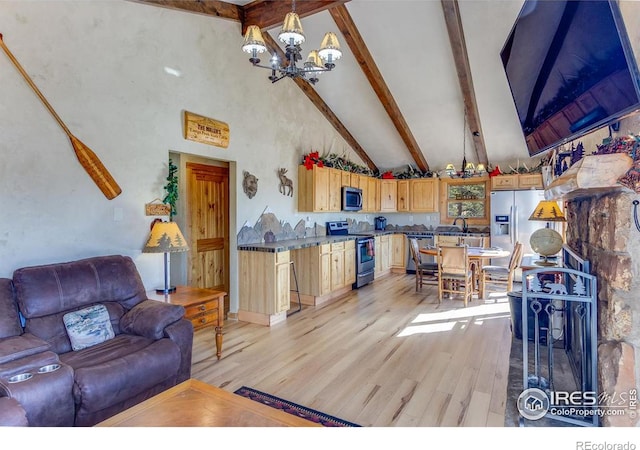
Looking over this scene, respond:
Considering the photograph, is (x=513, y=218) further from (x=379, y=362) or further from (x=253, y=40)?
(x=253, y=40)

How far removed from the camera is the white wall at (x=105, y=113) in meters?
2.63

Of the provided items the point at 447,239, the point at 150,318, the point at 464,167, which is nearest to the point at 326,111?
the point at 464,167

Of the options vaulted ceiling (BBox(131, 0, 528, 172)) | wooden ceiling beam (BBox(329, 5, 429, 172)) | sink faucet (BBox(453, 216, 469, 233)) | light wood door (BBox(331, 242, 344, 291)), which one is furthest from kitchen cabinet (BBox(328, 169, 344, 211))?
sink faucet (BBox(453, 216, 469, 233))

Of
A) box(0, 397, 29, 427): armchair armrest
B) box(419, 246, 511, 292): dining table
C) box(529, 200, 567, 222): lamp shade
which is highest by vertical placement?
box(529, 200, 567, 222): lamp shade

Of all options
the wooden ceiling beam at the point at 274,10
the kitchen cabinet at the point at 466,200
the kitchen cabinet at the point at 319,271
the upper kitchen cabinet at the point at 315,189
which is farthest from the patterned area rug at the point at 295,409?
the kitchen cabinet at the point at 466,200

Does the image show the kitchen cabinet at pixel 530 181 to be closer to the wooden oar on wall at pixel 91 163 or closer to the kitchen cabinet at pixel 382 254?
the kitchen cabinet at pixel 382 254

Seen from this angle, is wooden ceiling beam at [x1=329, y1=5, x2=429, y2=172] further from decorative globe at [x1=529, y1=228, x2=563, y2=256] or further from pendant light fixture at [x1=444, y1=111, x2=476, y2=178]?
decorative globe at [x1=529, y1=228, x2=563, y2=256]

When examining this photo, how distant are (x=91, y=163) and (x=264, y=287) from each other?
2.25 metres

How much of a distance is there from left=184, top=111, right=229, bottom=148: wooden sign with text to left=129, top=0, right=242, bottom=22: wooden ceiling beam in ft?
3.45

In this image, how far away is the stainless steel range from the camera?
613 centimetres

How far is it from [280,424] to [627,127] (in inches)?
78.6

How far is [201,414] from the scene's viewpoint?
1649mm
